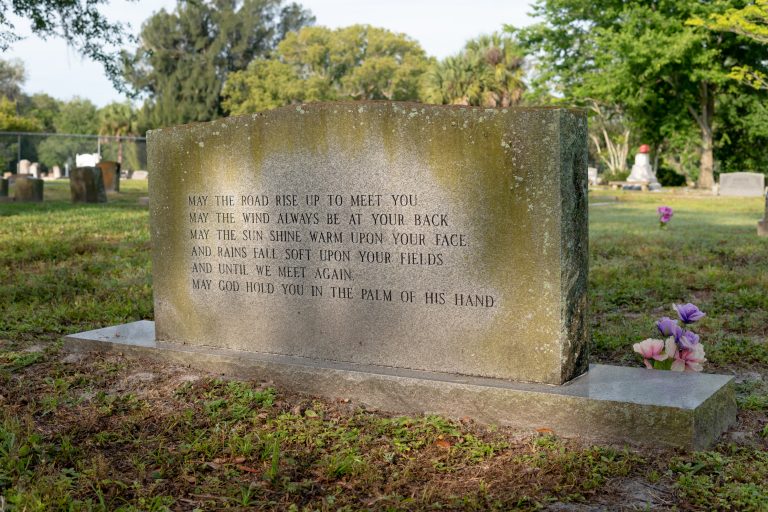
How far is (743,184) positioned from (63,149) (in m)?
34.8

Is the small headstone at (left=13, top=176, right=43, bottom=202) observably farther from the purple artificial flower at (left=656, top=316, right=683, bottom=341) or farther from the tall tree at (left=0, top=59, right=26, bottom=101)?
the tall tree at (left=0, top=59, right=26, bottom=101)

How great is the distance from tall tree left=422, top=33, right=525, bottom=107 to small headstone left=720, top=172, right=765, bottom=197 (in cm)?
2206

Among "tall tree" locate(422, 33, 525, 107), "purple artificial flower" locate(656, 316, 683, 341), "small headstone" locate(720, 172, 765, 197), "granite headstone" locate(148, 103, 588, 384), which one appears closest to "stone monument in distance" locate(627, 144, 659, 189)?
"small headstone" locate(720, 172, 765, 197)

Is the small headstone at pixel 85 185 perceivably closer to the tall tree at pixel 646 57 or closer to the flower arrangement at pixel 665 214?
the flower arrangement at pixel 665 214

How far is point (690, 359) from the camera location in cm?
430

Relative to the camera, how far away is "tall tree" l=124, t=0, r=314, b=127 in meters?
64.9

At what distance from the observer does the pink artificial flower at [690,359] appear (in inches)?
168

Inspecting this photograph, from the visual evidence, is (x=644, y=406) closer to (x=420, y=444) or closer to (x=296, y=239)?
(x=420, y=444)

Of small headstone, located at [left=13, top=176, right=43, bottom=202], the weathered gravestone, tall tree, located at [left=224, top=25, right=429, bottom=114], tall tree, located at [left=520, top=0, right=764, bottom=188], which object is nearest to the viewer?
the weathered gravestone

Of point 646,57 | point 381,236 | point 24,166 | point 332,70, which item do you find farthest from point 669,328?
point 332,70

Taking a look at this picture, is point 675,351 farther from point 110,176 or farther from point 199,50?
point 199,50

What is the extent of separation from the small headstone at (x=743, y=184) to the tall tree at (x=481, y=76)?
868 inches

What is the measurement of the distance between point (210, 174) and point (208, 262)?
1.94 ft

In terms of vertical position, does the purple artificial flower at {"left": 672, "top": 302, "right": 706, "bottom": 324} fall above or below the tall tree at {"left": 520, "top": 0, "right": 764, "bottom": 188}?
below
